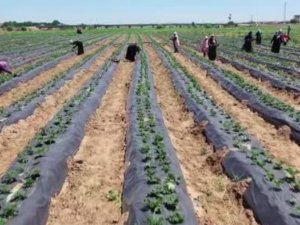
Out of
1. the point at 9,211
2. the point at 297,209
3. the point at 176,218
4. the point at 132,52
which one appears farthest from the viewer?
the point at 132,52

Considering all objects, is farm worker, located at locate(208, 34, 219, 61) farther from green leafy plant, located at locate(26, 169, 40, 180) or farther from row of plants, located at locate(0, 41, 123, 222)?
green leafy plant, located at locate(26, 169, 40, 180)

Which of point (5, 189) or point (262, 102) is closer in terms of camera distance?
point (5, 189)

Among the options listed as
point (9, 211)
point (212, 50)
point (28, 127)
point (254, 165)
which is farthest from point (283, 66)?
point (9, 211)

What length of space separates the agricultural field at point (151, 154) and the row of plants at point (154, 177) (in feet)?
0.06

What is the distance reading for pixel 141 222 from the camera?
6441 mm

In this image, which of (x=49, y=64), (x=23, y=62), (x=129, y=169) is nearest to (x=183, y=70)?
(x=49, y=64)

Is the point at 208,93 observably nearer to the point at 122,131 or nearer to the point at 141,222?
the point at 122,131

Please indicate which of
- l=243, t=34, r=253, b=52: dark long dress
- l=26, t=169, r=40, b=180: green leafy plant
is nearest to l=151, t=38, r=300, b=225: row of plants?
l=26, t=169, r=40, b=180: green leafy plant

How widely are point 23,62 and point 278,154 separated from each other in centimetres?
2050

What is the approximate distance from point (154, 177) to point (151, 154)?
1350mm

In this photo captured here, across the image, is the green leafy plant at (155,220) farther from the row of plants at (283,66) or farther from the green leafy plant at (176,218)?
the row of plants at (283,66)

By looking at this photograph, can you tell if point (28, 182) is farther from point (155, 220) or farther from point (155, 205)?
point (155, 220)

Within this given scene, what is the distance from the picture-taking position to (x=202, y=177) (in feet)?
29.3

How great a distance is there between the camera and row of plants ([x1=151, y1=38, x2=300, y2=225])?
7.09 metres
